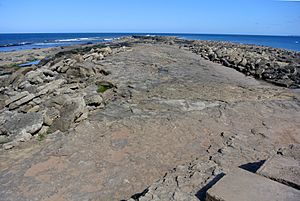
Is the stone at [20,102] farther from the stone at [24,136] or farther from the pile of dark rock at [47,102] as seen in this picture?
the stone at [24,136]

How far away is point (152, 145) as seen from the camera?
545cm

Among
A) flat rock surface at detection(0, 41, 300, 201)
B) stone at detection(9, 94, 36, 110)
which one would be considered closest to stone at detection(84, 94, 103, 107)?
flat rock surface at detection(0, 41, 300, 201)

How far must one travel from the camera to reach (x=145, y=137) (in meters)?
5.78

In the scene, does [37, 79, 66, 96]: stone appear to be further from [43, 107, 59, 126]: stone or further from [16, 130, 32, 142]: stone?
[16, 130, 32, 142]: stone

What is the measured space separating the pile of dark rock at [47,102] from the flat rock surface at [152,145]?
1.04ft

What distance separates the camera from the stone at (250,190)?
9.29 ft

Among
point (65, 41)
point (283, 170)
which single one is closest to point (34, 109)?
point (283, 170)

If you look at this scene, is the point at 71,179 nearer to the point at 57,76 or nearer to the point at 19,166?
the point at 19,166

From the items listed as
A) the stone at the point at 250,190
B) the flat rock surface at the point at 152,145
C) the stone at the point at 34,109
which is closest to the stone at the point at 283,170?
the stone at the point at 250,190

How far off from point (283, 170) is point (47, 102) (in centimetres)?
628

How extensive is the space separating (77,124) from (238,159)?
3.88 meters

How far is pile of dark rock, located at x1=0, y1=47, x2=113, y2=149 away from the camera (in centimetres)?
610

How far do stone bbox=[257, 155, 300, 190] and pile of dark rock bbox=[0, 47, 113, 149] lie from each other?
453 cm

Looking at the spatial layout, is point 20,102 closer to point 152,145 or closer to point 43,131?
point 43,131
